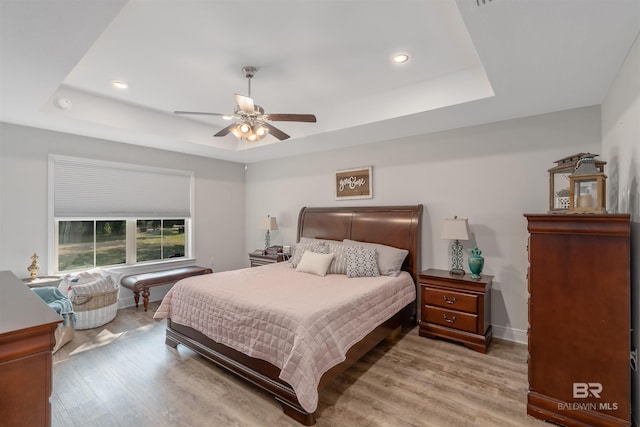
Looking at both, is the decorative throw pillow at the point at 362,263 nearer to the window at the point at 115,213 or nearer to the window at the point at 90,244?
the window at the point at 115,213

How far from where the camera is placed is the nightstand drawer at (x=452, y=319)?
9.91 feet

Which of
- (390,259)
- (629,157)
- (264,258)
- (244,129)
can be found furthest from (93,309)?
(629,157)

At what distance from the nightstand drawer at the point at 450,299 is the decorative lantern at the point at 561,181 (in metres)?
1.15

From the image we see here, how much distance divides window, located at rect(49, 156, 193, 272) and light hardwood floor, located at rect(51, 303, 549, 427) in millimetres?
1574

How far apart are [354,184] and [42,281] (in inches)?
158

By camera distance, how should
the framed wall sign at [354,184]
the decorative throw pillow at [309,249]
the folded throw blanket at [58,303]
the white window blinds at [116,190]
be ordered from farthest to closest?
the framed wall sign at [354,184], the decorative throw pillow at [309,249], the white window blinds at [116,190], the folded throw blanket at [58,303]

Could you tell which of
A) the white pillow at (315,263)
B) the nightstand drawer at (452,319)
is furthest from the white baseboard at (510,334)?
the white pillow at (315,263)

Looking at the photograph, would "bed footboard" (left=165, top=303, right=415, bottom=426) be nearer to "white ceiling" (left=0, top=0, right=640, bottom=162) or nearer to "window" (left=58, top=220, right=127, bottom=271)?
"window" (left=58, top=220, right=127, bottom=271)

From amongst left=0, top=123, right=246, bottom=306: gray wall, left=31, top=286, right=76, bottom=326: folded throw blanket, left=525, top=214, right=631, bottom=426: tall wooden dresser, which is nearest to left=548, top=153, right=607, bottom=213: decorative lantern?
left=525, top=214, right=631, bottom=426: tall wooden dresser

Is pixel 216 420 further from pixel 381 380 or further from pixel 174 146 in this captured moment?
pixel 174 146

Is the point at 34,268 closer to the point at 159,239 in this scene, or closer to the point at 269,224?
the point at 159,239

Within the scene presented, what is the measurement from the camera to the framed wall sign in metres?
4.32

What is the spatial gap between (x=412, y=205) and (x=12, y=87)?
4228 mm

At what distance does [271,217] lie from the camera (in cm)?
525
